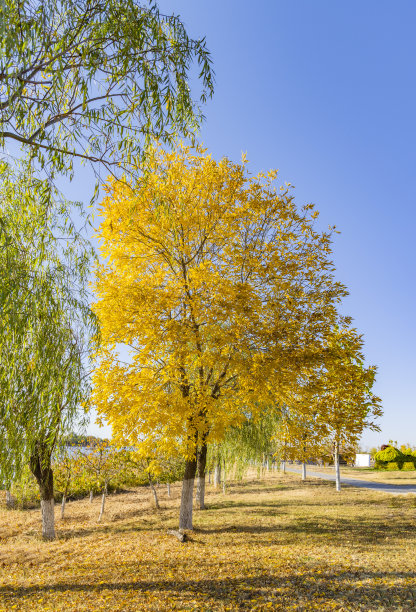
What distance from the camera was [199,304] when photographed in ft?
29.2

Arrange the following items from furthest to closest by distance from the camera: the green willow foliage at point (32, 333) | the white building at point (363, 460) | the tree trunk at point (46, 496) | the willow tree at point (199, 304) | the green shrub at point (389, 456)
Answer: the white building at point (363, 460)
the green shrub at point (389, 456)
the tree trunk at point (46, 496)
the willow tree at point (199, 304)
the green willow foliage at point (32, 333)

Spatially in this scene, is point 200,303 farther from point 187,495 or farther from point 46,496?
point 46,496

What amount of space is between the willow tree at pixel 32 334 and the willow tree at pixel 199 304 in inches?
78.0

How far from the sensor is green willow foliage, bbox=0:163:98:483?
530cm

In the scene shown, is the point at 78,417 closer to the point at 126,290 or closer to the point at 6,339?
the point at 6,339

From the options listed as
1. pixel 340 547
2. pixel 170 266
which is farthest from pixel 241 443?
pixel 170 266

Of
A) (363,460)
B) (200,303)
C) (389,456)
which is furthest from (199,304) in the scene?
(363,460)

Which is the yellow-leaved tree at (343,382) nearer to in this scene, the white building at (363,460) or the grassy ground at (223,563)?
the grassy ground at (223,563)

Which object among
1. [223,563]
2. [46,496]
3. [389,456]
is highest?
[46,496]

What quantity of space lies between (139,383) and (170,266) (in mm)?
2912

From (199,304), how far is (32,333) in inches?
155

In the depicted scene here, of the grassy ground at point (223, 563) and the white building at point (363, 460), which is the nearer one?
the grassy ground at point (223, 563)

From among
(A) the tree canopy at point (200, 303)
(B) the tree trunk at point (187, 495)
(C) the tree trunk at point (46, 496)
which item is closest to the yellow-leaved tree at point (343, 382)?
(A) the tree canopy at point (200, 303)

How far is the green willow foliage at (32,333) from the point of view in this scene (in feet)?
17.4
